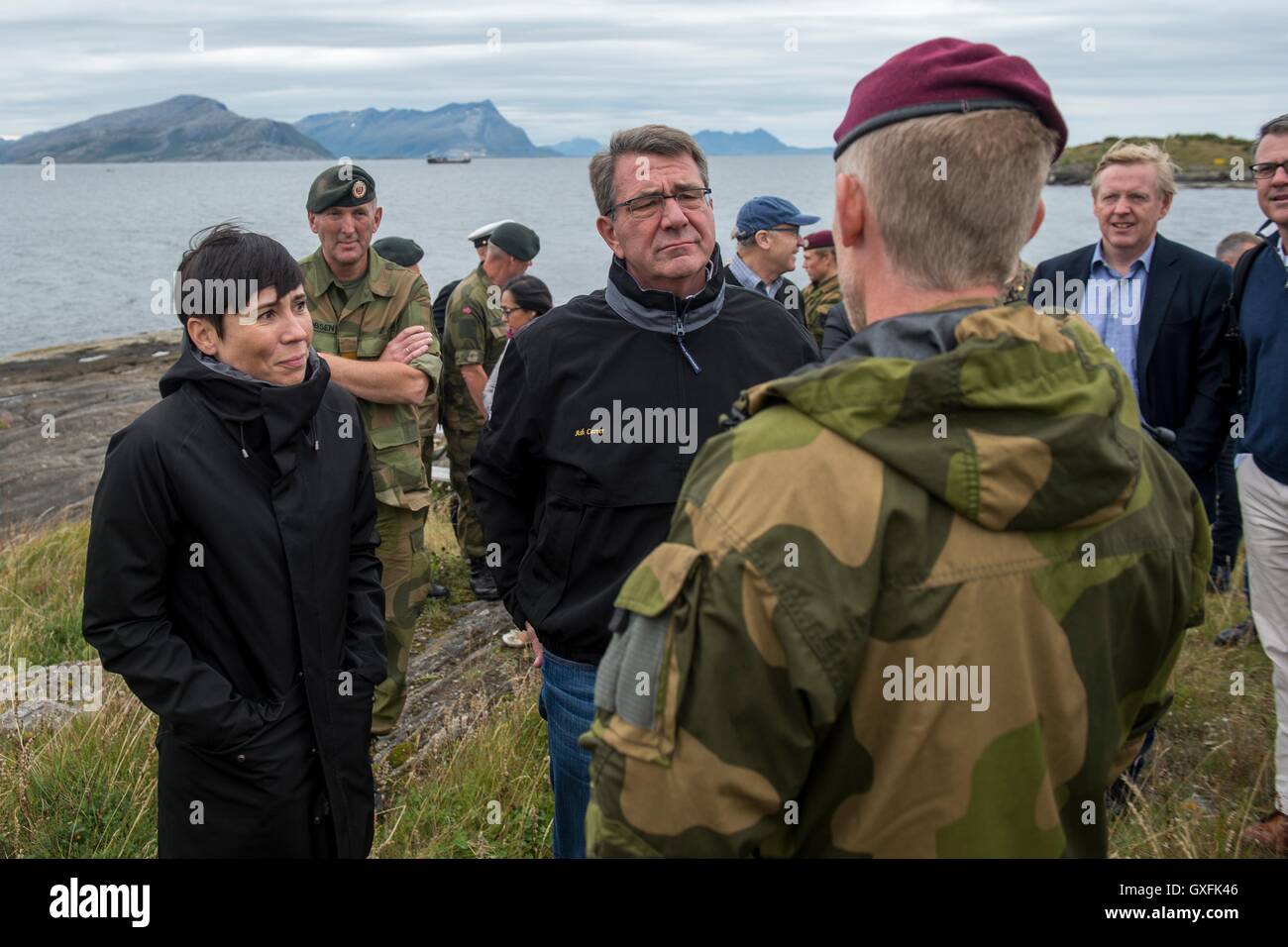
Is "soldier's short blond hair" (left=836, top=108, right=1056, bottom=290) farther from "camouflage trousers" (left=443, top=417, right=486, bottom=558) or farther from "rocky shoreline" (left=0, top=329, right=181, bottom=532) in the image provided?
"rocky shoreline" (left=0, top=329, right=181, bottom=532)

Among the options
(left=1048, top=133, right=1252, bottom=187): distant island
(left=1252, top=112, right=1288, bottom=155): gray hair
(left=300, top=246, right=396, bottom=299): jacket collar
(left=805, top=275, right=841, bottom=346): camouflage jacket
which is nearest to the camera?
(left=1252, top=112, right=1288, bottom=155): gray hair

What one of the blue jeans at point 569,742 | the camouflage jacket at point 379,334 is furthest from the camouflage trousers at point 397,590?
the blue jeans at point 569,742

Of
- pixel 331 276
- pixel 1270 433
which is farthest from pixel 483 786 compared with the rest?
pixel 1270 433

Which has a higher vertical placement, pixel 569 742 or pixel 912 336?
pixel 912 336

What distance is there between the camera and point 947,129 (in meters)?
1.55

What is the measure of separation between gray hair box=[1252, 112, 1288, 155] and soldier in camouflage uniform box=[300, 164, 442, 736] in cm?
371

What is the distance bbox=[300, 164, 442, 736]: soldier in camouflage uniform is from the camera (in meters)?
4.99

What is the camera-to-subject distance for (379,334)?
17.0 ft

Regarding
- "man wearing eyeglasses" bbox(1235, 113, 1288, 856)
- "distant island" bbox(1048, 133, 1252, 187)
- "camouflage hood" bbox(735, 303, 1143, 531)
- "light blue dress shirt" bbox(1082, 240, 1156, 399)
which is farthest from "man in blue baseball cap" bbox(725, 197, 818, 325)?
"distant island" bbox(1048, 133, 1252, 187)

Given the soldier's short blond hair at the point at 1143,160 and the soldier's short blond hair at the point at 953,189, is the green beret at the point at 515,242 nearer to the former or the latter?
the soldier's short blond hair at the point at 1143,160

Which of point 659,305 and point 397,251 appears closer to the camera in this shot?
point 659,305

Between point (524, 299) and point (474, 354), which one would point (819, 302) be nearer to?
point (524, 299)

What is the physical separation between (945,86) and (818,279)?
25.1 feet

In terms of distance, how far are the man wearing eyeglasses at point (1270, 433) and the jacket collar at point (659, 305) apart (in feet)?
8.13
